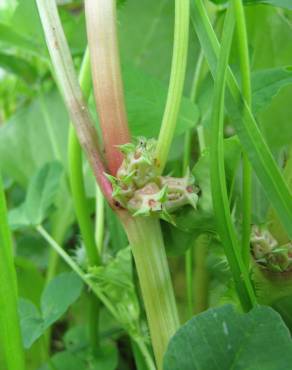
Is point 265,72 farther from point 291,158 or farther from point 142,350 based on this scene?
point 142,350

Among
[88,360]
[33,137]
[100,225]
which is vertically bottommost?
[88,360]

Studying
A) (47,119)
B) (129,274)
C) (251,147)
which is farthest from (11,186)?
(251,147)

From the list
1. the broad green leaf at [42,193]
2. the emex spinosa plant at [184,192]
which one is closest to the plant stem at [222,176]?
the emex spinosa plant at [184,192]

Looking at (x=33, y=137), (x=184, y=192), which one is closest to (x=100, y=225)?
(x=184, y=192)

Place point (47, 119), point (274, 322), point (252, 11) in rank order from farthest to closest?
point (47, 119) → point (252, 11) → point (274, 322)

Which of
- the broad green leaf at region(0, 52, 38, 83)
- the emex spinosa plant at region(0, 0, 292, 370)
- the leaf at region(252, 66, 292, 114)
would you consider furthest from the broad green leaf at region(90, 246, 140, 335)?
the broad green leaf at region(0, 52, 38, 83)

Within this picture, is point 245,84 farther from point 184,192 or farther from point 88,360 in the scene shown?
point 88,360
